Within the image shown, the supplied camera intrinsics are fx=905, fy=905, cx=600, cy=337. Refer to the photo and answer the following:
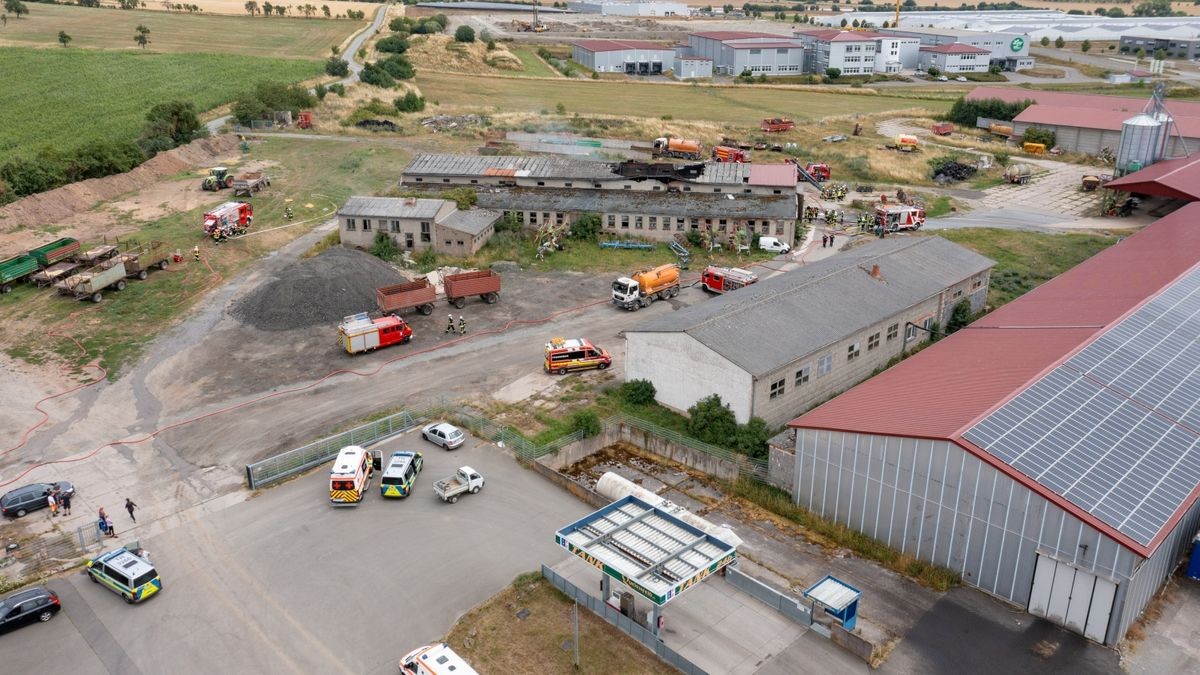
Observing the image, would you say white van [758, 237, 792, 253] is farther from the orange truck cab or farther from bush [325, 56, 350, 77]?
bush [325, 56, 350, 77]

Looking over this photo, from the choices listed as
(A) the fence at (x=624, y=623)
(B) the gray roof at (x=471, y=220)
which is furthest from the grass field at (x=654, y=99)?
(A) the fence at (x=624, y=623)

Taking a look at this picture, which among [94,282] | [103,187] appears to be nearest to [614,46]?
[103,187]

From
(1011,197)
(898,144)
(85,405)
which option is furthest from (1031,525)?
(898,144)

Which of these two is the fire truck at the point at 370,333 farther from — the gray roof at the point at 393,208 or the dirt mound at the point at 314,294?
the gray roof at the point at 393,208

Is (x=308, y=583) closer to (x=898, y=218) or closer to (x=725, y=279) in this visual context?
(x=725, y=279)

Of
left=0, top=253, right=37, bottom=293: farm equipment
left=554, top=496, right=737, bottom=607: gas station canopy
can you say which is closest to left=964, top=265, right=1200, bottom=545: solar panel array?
left=554, top=496, right=737, bottom=607: gas station canopy
